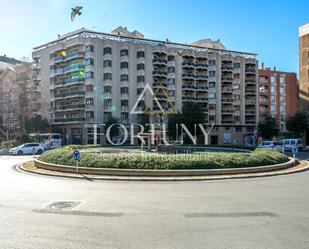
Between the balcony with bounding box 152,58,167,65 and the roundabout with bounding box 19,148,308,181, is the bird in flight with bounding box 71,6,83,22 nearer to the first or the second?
the roundabout with bounding box 19,148,308,181

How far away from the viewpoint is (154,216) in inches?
319

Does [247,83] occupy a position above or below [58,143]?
above

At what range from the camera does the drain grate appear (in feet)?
29.7

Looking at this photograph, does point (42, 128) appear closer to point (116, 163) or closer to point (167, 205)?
point (116, 163)

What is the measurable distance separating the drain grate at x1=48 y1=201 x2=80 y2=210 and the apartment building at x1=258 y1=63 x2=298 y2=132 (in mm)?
81946

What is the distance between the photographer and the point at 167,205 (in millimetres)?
9414

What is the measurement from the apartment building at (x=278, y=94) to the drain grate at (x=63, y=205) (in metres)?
81.9

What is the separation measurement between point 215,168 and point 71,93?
51.6 m

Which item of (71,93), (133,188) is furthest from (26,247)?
(71,93)

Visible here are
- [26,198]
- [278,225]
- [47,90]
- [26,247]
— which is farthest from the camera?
[47,90]

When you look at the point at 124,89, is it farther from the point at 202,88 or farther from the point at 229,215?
the point at 229,215

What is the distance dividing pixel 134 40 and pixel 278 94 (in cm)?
4626

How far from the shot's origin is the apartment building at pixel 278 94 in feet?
286

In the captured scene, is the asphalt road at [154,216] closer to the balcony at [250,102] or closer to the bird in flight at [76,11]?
the bird in flight at [76,11]
